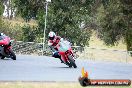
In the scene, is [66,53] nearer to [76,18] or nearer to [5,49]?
[5,49]

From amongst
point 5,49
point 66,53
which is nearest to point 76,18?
point 5,49

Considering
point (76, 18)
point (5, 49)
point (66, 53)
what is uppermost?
point (76, 18)

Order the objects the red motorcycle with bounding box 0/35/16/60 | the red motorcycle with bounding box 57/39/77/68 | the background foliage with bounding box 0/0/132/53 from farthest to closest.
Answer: the background foliage with bounding box 0/0/132/53, the red motorcycle with bounding box 0/35/16/60, the red motorcycle with bounding box 57/39/77/68

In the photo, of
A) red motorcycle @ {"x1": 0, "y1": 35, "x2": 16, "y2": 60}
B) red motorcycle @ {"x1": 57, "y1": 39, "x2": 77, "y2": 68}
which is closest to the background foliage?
red motorcycle @ {"x1": 0, "y1": 35, "x2": 16, "y2": 60}

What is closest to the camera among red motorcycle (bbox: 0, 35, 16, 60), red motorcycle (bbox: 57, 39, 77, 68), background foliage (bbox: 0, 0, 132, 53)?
red motorcycle (bbox: 57, 39, 77, 68)

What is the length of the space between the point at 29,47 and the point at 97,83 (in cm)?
2579

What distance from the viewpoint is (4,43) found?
24672 millimetres

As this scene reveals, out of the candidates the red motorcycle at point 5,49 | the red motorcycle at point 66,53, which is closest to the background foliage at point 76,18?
the red motorcycle at point 5,49

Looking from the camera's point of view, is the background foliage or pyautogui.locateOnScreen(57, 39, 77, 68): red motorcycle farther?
the background foliage

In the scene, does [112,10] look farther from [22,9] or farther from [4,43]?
[4,43]

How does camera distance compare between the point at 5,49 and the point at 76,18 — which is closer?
the point at 5,49

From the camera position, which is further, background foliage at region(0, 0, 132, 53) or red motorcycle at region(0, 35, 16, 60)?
background foliage at region(0, 0, 132, 53)

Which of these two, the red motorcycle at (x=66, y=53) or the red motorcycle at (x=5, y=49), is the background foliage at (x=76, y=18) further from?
the red motorcycle at (x=66, y=53)

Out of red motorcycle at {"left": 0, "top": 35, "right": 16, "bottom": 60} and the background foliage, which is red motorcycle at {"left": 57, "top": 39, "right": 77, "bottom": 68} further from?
the background foliage
